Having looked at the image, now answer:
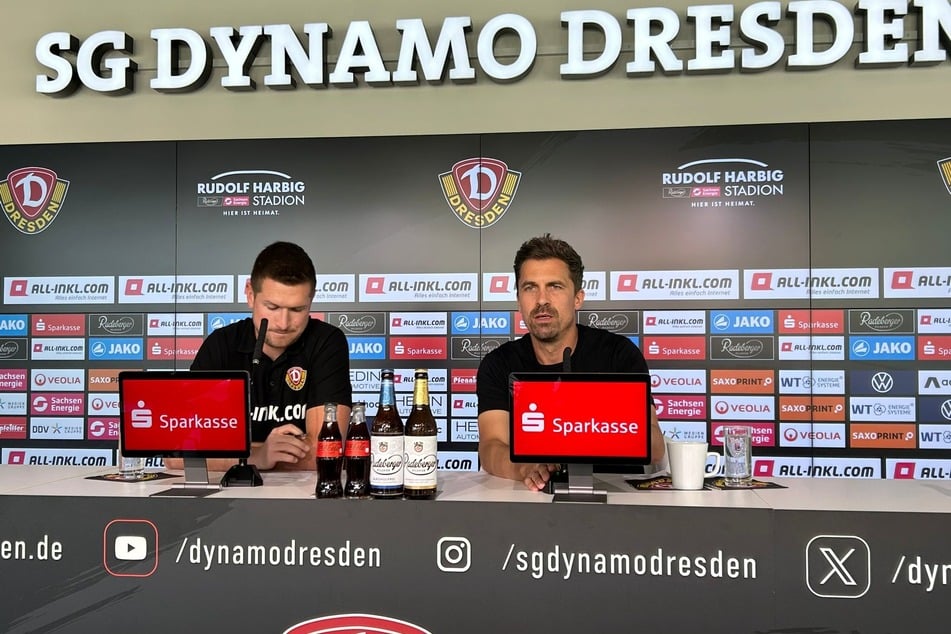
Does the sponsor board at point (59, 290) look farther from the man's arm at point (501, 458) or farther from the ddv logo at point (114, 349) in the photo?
the man's arm at point (501, 458)

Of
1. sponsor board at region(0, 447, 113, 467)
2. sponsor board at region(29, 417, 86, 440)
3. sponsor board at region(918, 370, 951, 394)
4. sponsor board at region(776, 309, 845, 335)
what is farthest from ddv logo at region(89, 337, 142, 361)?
sponsor board at region(918, 370, 951, 394)

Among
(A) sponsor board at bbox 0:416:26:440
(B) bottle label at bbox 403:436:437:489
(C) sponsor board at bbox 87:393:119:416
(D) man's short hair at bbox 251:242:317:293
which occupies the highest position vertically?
(D) man's short hair at bbox 251:242:317:293

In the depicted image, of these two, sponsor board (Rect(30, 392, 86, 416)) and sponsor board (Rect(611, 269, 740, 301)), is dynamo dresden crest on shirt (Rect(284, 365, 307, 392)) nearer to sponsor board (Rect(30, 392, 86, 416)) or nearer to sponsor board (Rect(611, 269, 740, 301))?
sponsor board (Rect(611, 269, 740, 301))

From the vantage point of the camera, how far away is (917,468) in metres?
3.31

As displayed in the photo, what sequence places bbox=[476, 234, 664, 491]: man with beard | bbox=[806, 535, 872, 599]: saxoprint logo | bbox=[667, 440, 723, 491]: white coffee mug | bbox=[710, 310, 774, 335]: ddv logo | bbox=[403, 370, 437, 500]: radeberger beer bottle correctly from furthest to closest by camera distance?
bbox=[710, 310, 774, 335]: ddv logo
bbox=[476, 234, 664, 491]: man with beard
bbox=[667, 440, 723, 491]: white coffee mug
bbox=[403, 370, 437, 500]: radeberger beer bottle
bbox=[806, 535, 872, 599]: saxoprint logo

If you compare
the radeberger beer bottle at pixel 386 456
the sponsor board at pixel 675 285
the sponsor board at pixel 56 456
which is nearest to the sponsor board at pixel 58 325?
the sponsor board at pixel 56 456

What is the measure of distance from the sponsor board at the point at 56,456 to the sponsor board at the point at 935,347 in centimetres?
380

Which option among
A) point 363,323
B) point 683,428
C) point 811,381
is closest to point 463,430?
point 363,323

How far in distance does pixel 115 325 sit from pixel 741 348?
2.99 meters

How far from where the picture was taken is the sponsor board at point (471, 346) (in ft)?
11.6

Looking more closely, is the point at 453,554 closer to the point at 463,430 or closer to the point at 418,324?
the point at 463,430

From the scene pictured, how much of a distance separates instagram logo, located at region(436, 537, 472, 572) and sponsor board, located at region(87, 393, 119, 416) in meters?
2.72

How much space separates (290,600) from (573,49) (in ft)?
9.20

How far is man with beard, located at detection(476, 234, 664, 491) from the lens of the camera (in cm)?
223
